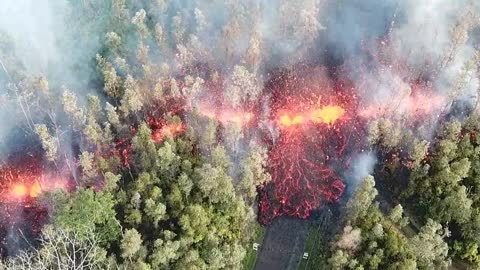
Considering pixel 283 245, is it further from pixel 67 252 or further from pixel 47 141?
pixel 47 141

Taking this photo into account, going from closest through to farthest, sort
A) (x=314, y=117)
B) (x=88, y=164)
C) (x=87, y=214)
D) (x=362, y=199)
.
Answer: (x=87, y=214), (x=362, y=199), (x=88, y=164), (x=314, y=117)

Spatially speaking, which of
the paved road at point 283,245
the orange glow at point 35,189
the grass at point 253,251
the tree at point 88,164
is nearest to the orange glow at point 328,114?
the paved road at point 283,245

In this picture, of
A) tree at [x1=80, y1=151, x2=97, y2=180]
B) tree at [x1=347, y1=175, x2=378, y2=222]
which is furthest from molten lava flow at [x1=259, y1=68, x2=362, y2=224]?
tree at [x1=80, y1=151, x2=97, y2=180]

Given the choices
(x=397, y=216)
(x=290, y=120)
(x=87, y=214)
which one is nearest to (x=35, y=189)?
(x=87, y=214)

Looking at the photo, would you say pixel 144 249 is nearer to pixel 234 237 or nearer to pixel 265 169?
pixel 234 237

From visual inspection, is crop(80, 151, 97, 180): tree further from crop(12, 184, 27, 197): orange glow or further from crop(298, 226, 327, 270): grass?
crop(298, 226, 327, 270): grass

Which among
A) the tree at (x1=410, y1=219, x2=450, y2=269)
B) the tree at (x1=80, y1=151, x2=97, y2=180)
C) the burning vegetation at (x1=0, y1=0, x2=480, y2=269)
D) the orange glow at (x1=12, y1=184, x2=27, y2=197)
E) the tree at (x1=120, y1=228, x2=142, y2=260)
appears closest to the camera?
the tree at (x1=120, y1=228, x2=142, y2=260)
